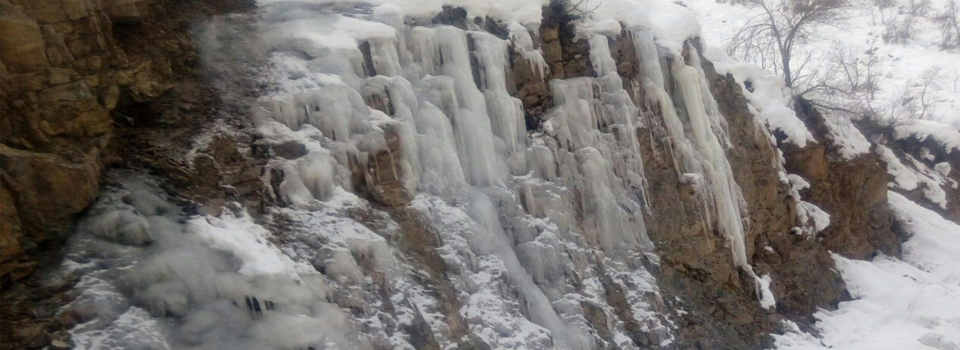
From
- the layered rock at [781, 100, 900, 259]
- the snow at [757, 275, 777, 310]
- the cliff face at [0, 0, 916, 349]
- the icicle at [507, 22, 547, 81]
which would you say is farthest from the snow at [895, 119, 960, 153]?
the icicle at [507, 22, 547, 81]

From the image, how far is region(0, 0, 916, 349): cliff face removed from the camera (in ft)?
19.8

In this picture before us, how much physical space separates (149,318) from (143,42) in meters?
3.35

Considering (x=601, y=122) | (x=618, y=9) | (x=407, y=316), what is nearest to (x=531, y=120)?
(x=601, y=122)

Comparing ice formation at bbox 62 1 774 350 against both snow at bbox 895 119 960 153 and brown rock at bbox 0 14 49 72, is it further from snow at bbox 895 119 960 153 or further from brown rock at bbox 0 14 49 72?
snow at bbox 895 119 960 153

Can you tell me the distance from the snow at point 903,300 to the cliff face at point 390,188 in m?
0.59

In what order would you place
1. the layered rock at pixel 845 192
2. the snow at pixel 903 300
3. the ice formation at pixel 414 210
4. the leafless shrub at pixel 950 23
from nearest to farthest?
→ the ice formation at pixel 414 210 → the snow at pixel 903 300 → the layered rock at pixel 845 192 → the leafless shrub at pixel 950 23

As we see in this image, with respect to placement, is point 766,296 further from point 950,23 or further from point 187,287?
point 950,23

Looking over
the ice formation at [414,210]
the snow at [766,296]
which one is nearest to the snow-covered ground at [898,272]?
the snow at [766,296]

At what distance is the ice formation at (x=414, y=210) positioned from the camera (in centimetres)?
614

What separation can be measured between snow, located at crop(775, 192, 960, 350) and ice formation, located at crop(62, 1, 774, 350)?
1354 millimetres

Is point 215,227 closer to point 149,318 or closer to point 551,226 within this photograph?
point 149,318

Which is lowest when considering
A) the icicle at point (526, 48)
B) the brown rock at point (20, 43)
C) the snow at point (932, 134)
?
the snow at point (932, 134)

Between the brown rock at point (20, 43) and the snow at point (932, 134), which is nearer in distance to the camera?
the brown rock at point (20, 43)

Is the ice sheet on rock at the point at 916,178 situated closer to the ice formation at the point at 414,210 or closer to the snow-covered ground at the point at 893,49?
the snow-covered ground at the point at 893,49
